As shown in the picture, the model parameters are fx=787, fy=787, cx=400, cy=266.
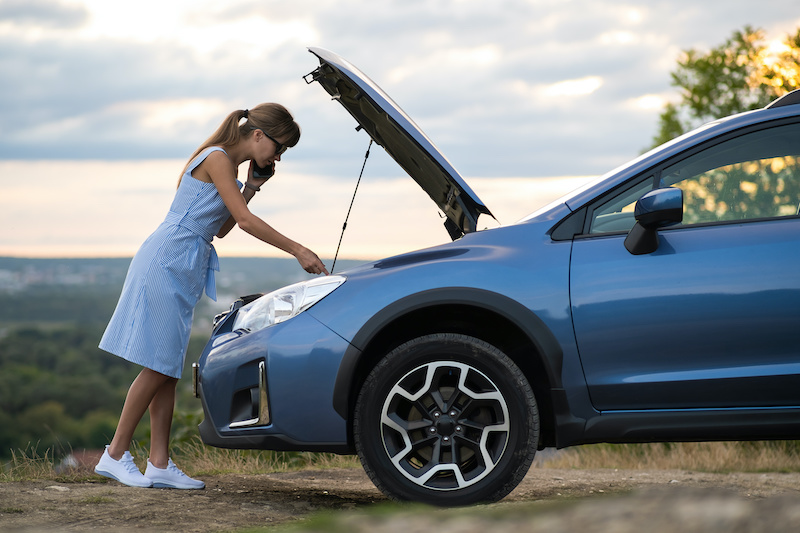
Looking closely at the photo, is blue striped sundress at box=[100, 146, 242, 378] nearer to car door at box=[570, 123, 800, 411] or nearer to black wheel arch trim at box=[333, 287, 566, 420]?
black wheel arch trim at box=[333, 287, 566, 420]

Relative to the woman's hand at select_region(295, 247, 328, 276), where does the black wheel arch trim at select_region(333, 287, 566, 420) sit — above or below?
below

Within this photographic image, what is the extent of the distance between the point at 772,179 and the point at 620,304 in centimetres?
101

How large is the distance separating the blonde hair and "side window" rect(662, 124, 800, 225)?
200 cm

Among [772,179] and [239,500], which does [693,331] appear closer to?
[772,179]

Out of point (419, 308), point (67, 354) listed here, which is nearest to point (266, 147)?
point (419, 308)

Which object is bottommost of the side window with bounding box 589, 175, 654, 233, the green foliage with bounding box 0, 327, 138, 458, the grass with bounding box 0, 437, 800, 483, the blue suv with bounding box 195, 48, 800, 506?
the green foliage with bounding box 0, 327, 138, 458

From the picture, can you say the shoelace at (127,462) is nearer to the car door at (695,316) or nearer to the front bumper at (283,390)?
the front bumper at (283,390)

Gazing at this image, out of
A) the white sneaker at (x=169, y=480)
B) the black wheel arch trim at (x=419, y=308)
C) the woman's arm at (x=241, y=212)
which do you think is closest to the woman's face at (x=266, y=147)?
the woman's arm at (x=241, y=212)

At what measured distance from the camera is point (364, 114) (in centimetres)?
A: 431

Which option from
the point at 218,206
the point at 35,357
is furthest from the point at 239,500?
the point at 35,357

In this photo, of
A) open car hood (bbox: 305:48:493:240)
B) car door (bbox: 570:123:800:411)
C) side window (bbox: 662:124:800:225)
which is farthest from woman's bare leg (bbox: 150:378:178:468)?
side window (bbox: 662:124:800:225)

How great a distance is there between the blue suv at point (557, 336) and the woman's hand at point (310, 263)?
0.70 feet

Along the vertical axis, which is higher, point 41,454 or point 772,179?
point 772,179

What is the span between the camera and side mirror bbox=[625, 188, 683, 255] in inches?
122
